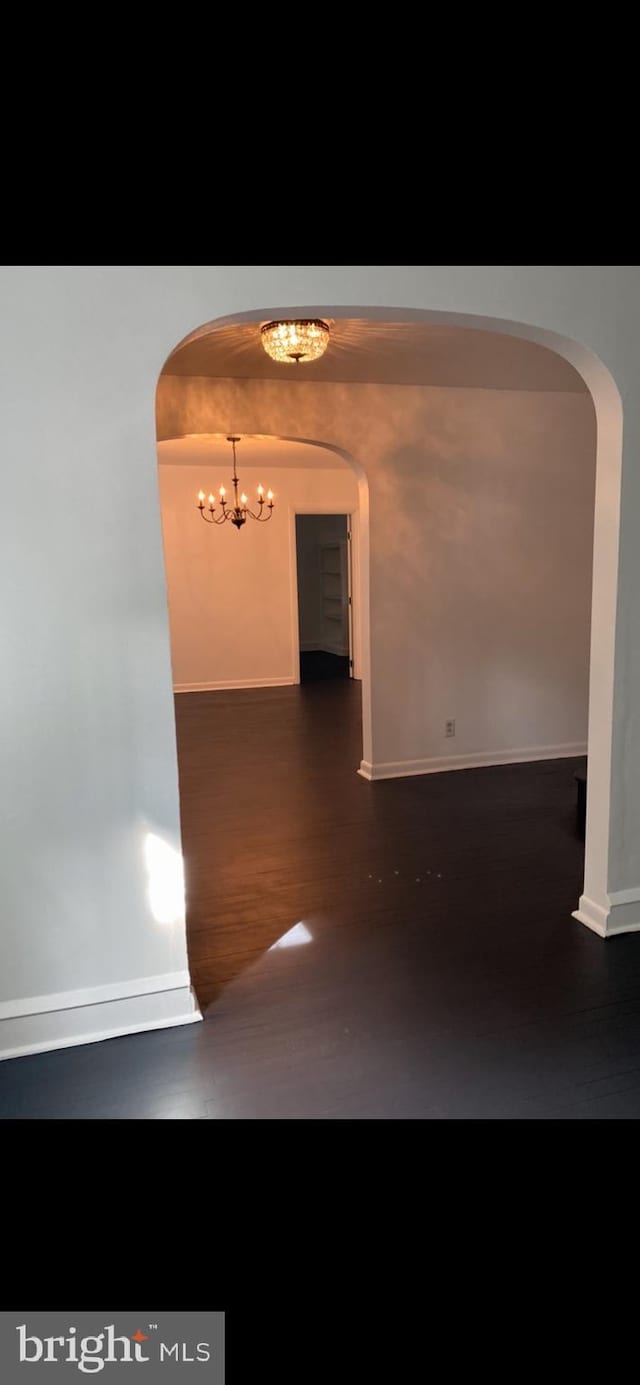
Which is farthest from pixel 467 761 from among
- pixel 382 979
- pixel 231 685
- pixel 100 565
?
pixel 231 685

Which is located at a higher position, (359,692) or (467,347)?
(467,347)

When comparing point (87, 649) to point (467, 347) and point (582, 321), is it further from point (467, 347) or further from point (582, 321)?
point (467, 347)

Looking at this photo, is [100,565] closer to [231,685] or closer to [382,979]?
[382,979]

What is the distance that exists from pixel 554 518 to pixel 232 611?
14.3 ft

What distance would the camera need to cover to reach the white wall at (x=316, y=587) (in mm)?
11605

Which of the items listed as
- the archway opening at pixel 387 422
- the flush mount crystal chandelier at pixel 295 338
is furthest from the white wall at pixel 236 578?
the flush mount crystal chandelier at pixel 295 338

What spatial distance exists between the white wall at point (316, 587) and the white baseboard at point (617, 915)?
28.4 ft

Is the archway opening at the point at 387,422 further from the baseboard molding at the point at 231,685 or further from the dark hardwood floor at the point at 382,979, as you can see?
the baseboard molding at the point at 231,685

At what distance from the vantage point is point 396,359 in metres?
4.02

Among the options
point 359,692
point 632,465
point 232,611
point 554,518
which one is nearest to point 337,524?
point 232,611

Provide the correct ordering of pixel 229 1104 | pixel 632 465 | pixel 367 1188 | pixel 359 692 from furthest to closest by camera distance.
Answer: pixel 359 692 < pixel 632 465 < pixel 229 1104 < pixel 367 1188

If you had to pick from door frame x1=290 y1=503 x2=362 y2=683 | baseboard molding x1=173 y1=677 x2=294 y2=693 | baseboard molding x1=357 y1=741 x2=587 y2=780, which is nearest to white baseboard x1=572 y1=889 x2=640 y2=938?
baseboard molding x1=357 y1=741 x2=587 y2=780

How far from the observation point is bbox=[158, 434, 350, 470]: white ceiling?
7.18 m
